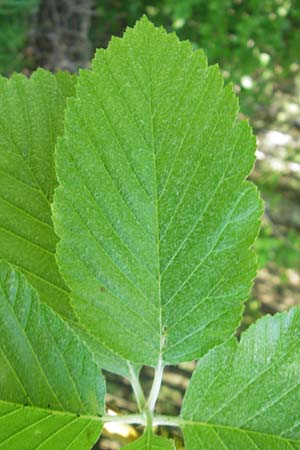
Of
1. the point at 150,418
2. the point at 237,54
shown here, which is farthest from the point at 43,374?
the point at 237,54

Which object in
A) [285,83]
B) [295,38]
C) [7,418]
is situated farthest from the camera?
[285,83]

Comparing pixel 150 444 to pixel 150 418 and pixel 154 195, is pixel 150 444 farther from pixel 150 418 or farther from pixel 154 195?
pixel 154 195

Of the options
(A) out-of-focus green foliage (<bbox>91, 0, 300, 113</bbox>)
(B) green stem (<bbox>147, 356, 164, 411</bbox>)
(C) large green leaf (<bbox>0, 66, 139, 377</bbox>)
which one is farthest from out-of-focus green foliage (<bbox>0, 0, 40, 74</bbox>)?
(B) green stem (<bbox>147, 356, 164, 411</bbox>)

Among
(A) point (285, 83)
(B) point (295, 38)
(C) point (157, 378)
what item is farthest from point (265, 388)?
(A) point (285, 83)

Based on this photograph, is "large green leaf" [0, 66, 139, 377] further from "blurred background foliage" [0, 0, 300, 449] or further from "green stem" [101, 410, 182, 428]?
"blurred background foliage" [0, 0, 300, 449]

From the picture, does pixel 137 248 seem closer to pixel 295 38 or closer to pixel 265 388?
pixel 265 388

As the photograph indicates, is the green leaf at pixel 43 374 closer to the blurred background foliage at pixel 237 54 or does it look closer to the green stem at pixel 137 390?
the green stem at pixel 137 390

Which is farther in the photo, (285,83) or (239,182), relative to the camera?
(285,83)
